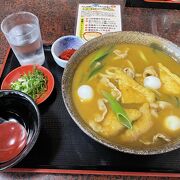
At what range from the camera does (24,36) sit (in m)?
1.35

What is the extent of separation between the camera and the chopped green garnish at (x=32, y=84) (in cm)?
127

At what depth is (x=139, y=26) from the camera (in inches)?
70.3

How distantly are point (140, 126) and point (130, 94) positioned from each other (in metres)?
0.18

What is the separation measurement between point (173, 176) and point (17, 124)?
76 centimetres

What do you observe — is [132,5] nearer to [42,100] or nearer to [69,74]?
[69,74]

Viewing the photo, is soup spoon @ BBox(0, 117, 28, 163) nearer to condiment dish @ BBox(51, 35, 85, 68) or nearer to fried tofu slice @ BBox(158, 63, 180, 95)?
condiment dish @ BBox(51, 35, 85, 68)

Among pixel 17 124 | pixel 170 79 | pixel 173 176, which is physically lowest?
pixel 173 176

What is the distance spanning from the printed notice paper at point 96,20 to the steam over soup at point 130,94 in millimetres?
351

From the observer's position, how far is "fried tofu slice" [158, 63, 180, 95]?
1209mm

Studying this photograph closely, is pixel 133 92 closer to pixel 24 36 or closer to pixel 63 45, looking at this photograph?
pixel 63 45

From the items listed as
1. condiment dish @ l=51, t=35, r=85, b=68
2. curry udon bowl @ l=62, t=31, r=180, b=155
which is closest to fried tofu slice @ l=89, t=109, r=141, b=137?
curry udon bowl @ l=62, t=31, r=180, b=155

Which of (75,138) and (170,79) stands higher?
(170,79)

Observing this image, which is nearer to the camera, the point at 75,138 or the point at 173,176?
the point at 173,176

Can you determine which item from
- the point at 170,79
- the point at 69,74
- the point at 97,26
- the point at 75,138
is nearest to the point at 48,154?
the point at 75,138
